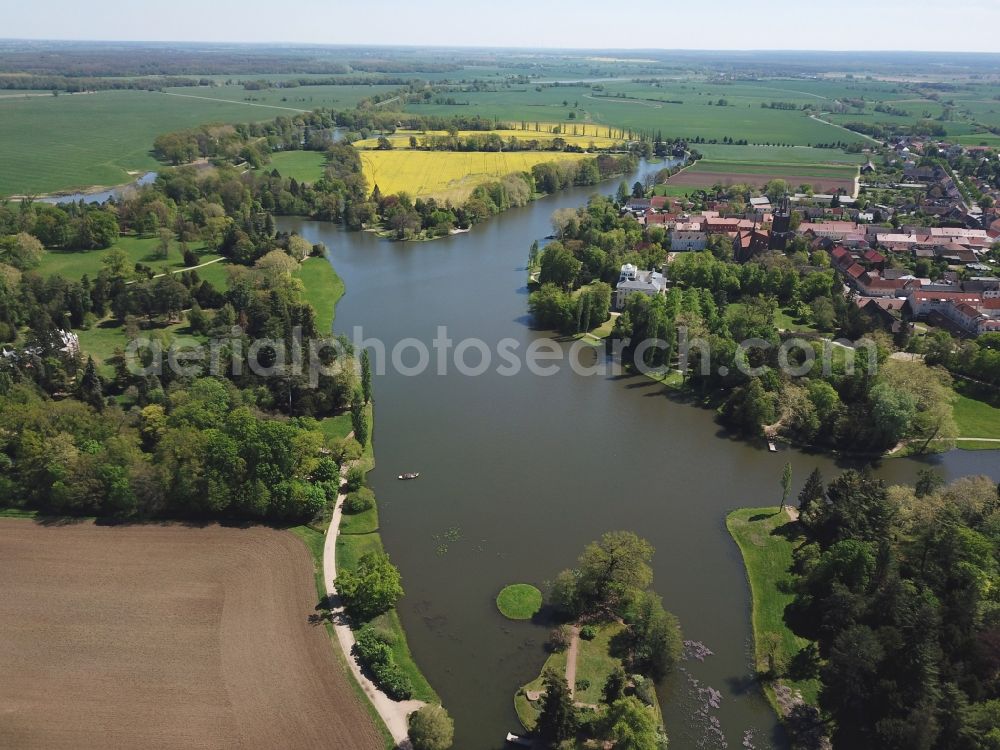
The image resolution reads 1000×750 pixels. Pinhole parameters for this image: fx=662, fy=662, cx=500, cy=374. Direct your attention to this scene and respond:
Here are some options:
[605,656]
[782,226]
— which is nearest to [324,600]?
[605,656]

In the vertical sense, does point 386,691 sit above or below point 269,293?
below

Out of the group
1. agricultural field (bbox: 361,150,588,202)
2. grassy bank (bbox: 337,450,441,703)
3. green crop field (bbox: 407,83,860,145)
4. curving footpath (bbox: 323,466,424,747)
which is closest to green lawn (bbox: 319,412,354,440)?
grassy bank (bbox: 337,450,441,703)

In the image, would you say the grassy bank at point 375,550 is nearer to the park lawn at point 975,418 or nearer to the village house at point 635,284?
the village house at point 635,284

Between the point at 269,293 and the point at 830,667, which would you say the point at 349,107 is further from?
the point at 830,667

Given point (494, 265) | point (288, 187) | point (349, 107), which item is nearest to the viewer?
point (494, 265)

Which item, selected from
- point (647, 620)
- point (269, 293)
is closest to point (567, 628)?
point (647, 620)
